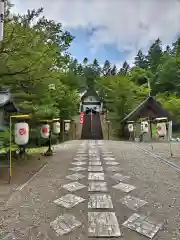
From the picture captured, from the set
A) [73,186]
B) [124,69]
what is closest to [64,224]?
[73,186]

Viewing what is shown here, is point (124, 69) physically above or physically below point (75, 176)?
above

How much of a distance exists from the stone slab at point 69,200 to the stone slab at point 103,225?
17.9 inches

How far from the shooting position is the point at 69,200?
13.0 feet

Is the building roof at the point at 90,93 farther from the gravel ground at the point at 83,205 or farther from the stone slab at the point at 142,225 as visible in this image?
the stone slab at the point at 142,225

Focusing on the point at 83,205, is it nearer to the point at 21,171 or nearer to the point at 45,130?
the point at 21,171

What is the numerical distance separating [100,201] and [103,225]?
2.82ft

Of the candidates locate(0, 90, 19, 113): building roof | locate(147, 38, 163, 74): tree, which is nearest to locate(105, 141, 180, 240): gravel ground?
locate(0, 90, 19, 113): building roof

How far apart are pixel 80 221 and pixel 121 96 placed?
21.6 metres

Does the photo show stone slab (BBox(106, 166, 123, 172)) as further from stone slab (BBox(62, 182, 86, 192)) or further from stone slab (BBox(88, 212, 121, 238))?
A: stone slab (BBox(88, 212, 121, 238))

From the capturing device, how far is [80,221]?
10.5 feet

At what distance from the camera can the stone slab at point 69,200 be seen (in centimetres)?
380

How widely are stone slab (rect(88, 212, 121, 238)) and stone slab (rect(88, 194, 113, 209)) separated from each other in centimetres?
29

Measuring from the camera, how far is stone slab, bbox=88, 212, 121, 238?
9.36ft

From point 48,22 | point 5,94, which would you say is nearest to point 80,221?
point 48,22
